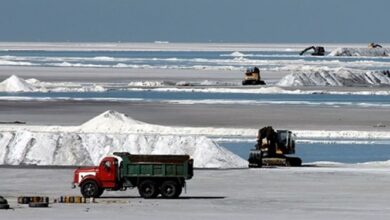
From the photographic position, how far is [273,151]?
30922 mm

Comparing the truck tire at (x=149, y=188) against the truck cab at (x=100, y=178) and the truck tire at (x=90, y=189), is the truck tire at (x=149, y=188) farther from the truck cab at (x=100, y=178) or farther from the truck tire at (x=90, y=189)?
the truck tire at (x=90, y=189)

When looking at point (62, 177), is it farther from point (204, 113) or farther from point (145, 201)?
point (204, 113)

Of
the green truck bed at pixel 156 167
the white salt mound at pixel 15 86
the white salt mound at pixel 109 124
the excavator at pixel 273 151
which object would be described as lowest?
the green truck bed at pixel 156 167

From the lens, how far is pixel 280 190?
24.5 meters

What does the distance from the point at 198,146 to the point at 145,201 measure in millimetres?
7801

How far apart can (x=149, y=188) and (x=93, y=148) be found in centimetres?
766

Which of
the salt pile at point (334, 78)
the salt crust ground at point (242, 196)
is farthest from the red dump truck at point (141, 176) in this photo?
the salt pile at point (334, 78)

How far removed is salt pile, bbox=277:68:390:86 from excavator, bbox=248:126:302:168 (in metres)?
43.8

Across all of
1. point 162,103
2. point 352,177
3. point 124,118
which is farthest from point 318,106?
point 352,177

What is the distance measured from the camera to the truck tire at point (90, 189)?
2303 cm

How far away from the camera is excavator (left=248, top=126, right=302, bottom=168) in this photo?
30.0 metres

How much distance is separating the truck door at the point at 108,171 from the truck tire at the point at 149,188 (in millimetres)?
466

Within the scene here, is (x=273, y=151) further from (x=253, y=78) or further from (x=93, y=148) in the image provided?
(x=253, y=78)

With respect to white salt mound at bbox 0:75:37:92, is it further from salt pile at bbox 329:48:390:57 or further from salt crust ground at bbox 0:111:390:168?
salt pile at bbox 329:48:390:57
